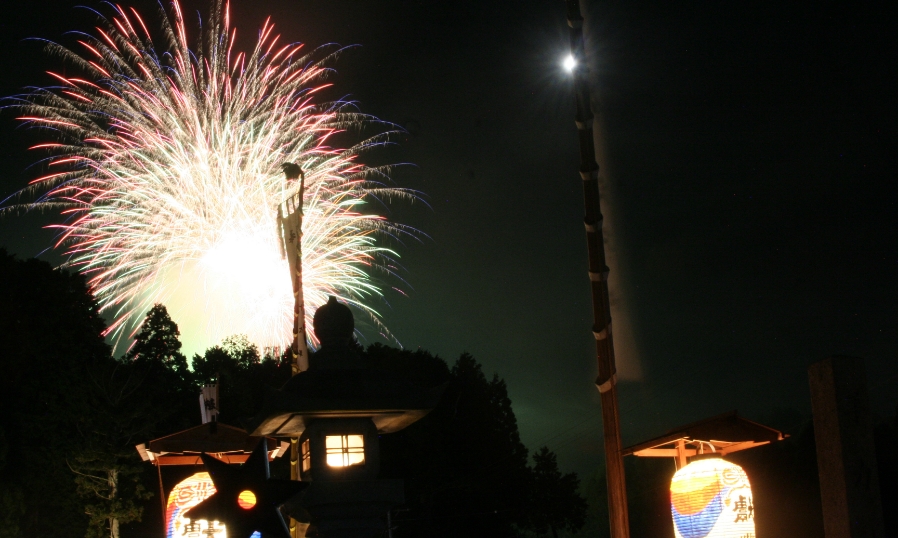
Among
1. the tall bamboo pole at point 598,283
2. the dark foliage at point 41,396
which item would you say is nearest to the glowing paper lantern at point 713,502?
the tall bamboo pole at point 598,283

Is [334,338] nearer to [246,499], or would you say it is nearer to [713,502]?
[246,499]

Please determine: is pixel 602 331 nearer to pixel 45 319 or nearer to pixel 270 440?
pixel 270 440

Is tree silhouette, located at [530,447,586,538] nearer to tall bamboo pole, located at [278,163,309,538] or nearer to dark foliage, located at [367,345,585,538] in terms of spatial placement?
dark foliage, located at [367,345,585,538]

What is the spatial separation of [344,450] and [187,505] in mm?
4033

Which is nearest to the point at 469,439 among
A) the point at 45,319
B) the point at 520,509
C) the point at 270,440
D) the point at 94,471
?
the point at 520,509

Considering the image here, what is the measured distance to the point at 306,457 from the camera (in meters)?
12.1

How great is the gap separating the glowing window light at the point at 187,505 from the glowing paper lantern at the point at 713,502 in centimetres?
779

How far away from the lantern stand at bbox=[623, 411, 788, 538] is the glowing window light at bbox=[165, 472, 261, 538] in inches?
294

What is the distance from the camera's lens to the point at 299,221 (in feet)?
54.7

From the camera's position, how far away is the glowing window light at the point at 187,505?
13.8m

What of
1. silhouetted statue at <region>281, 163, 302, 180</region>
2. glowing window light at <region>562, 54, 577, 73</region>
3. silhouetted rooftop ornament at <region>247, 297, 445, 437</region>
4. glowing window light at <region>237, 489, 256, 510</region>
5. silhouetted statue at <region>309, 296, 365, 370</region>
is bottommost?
glowing window light at <region>237, 489, 256, 510</region>

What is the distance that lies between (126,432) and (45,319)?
9161 millimetres

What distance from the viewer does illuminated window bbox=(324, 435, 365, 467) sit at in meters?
11.8

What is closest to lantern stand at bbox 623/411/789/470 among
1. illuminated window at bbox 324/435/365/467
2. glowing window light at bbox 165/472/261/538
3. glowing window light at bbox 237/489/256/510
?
illuminated window at bbox 324/435/365/467
